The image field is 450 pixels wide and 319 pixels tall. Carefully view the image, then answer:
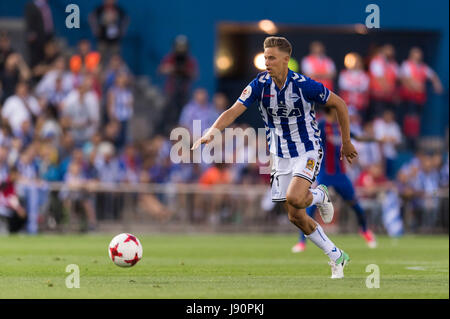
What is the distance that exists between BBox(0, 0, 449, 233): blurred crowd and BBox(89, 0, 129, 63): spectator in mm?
27

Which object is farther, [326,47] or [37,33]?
[326,47]

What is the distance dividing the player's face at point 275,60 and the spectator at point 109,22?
1529 centimetres

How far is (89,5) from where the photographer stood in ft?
87.9

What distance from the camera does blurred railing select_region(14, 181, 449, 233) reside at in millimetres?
22016

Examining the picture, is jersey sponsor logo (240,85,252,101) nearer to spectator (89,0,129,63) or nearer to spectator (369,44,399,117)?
spectator (89,0,129,63)

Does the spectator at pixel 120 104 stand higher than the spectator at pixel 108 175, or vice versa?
the spectator at pixel 120 104

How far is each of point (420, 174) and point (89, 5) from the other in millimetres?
10350

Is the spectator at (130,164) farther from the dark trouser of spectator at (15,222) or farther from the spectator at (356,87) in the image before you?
the spectator at (356,87)

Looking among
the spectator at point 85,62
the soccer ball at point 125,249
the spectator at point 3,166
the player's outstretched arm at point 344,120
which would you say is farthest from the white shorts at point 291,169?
the spectator at point 85,62

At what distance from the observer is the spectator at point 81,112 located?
2369 cm

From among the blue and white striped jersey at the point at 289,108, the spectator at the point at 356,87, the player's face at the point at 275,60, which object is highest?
the spectator at the point at 356,87

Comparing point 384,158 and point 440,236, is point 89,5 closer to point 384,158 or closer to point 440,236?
point 384,158

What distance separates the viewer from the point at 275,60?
33.7 ft
